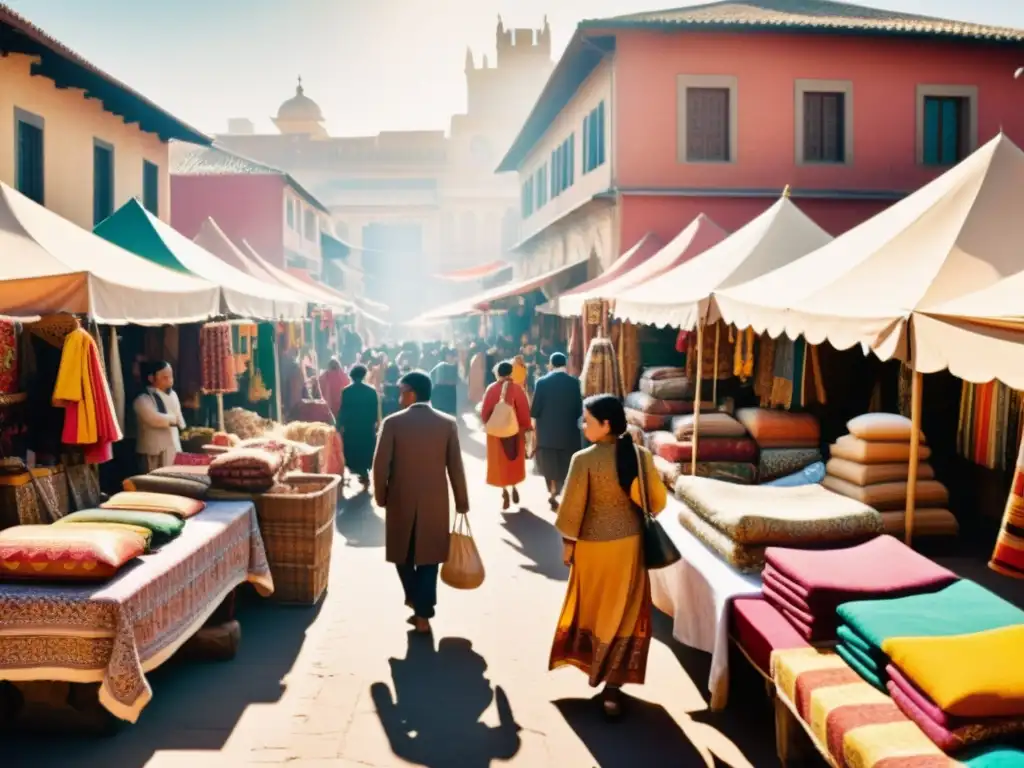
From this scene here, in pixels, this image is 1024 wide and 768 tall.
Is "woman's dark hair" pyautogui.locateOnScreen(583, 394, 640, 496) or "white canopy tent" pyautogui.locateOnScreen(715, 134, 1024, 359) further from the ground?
"white canopy tent" pyautogui.locateOnScreen(715, 134, 1024, 359)

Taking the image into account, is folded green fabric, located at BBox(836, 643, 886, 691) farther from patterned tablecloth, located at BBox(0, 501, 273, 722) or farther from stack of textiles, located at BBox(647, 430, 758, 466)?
stack of textiles, located at BBox(647, 430, 758, 466)

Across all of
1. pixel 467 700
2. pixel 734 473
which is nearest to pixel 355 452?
pixel 734 473

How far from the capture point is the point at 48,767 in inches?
164

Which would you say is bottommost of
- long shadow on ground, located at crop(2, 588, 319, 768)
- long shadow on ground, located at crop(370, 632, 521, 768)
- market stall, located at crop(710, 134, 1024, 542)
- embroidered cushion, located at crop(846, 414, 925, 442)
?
long shadow on ground, located at crop(370, 632, 521, 768)

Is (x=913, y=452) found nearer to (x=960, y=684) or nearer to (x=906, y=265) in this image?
(x=906, y=265)

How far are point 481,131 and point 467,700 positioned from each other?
5253 centimetres

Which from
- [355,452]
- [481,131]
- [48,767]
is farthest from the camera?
[481,131]

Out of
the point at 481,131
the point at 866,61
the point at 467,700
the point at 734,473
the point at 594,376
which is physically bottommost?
the point at 467,700

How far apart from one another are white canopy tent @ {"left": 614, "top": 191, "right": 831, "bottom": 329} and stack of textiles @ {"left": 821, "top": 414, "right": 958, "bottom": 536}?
1959mm

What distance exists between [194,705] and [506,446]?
5460mm

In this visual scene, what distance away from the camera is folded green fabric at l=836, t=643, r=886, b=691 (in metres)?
3.58

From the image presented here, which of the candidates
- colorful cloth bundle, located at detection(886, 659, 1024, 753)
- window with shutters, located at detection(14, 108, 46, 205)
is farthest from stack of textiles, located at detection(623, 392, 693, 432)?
window with shutters, located at detection(14, 108, 46, 205)

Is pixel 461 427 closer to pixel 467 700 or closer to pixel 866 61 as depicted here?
pixel 866 61

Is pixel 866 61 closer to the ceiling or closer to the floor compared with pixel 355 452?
Result: closer to the ceiling
